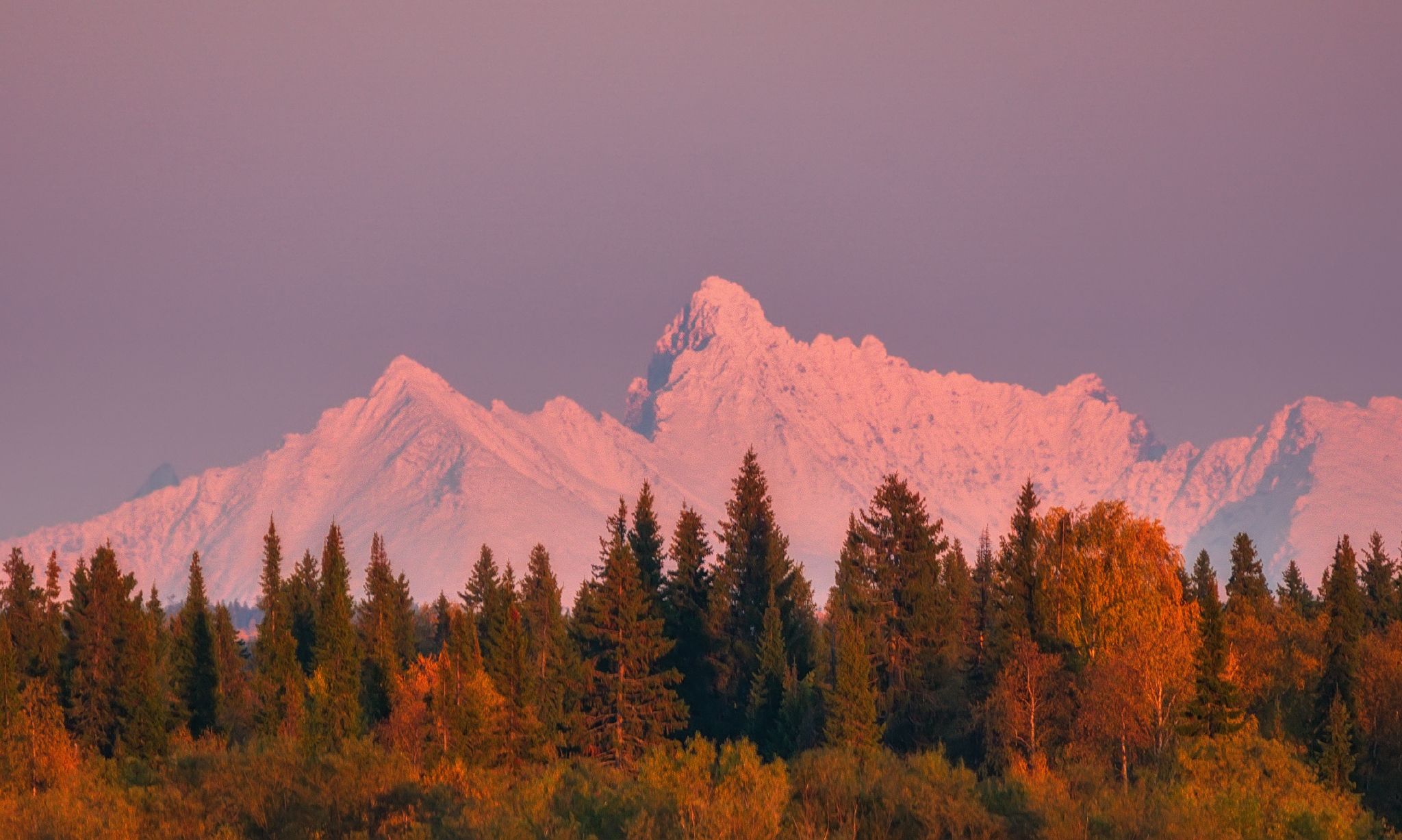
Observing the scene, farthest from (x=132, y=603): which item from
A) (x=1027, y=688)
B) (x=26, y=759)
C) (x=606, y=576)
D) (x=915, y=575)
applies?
(x=1027, y=688)

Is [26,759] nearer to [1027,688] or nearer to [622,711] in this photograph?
[622,711]

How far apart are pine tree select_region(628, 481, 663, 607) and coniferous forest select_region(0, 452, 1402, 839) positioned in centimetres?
27

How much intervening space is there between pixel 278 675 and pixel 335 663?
577 centimetres

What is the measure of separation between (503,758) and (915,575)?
32.2 metres

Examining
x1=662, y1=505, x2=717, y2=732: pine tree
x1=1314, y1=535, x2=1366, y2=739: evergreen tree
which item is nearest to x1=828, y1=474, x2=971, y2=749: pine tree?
x1=662, y1=505, x2=717, y2=732: pine tree

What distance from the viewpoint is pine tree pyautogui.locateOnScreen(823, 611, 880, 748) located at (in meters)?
97.3

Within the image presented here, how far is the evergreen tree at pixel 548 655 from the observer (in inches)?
4624

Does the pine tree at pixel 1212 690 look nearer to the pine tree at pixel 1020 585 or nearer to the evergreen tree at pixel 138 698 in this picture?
the pine tree at pixel 1020 585

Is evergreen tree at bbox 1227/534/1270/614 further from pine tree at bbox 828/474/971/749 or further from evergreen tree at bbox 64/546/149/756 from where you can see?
evergreen tree at bbox 64/546/149/756

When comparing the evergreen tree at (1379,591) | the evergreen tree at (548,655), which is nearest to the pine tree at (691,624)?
the evergreen tree at (548,655)

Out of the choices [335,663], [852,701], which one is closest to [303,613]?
[335,663]

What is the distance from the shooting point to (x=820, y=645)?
12300 cm

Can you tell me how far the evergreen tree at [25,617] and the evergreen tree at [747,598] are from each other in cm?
5494

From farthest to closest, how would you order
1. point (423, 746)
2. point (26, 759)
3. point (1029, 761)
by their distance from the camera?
point (423, 746)
point (26, 759)
point (1029, 761)
